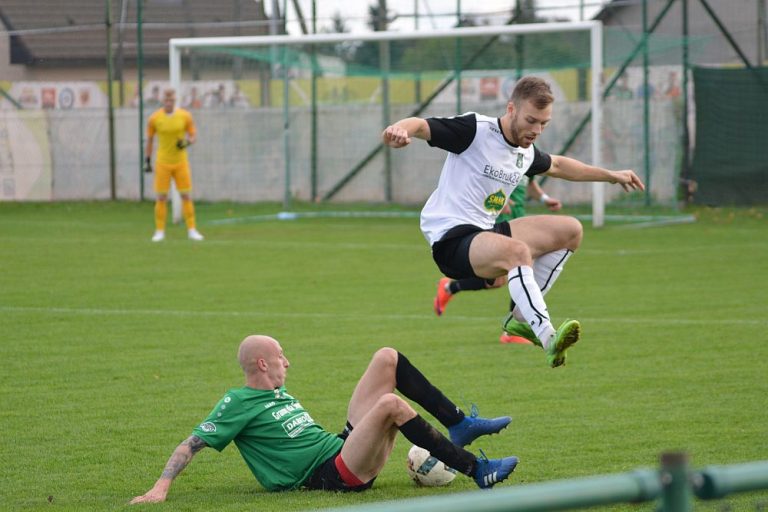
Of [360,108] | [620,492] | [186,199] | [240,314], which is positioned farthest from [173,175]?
[620,492]

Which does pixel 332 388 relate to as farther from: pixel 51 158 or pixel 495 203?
pixel 51 158

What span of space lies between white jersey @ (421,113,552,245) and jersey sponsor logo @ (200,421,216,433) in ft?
6.34

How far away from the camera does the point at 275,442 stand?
6.48 m

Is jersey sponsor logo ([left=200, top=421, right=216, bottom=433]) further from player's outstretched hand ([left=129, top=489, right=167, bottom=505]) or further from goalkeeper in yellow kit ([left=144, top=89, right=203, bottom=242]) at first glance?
goalkeeper in yellow kit ([left=144, top=89, right=203, bottom=242])

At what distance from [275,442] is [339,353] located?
13.6ft

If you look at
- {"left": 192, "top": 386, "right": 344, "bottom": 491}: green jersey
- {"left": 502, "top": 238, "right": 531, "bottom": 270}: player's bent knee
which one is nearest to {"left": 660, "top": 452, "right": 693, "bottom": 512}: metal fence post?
{"left": 192, "top": 386, "right": 344, "bottom": 491}: green jersey

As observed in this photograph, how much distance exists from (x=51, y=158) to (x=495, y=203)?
2155 centimetres

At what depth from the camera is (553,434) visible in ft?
25.0

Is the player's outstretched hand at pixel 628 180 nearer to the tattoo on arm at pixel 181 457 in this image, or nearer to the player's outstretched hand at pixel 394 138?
the player's outstretched hand at pixel 394 138

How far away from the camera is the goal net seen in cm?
2397

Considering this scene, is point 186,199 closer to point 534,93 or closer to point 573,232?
point 573,232

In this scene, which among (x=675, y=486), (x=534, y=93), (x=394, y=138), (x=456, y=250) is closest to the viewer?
(x=675, y=486)

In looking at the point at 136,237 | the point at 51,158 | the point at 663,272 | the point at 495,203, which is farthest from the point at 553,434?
the point at 51,158

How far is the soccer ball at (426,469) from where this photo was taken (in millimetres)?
6508
